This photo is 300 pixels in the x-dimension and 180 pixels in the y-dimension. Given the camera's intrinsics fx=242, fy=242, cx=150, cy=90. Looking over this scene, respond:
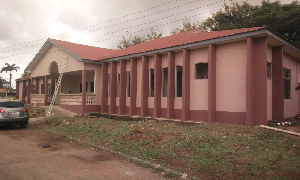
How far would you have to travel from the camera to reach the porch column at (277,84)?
466 inches

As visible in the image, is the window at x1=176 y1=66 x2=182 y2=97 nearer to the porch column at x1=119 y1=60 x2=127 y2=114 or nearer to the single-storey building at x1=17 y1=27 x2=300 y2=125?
the single-storey building at x1=17 y1=27 x2=300 y2=125

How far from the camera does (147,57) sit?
14945mm

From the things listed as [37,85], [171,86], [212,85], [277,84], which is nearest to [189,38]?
[171,86]

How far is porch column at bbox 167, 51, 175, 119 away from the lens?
13.1m

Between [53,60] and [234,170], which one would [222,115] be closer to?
[234,170]

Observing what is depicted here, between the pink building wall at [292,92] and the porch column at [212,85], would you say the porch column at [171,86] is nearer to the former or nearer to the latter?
the porch column at [212,85]

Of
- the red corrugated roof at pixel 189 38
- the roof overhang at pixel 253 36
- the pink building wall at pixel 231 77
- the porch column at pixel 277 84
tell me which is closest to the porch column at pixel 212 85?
the pink building wall at pixel 231 77

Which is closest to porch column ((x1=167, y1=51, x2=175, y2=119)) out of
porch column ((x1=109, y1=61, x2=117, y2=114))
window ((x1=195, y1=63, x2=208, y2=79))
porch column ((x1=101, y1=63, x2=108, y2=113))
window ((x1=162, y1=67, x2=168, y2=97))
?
window ((x1=162, y1=67, x2=168, y2=97))

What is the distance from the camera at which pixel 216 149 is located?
6.92 metres

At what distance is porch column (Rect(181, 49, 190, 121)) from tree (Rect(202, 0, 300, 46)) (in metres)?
12.2

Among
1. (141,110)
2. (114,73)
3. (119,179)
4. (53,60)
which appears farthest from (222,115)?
(53,60)

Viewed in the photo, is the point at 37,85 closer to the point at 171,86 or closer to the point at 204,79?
the point at 171,86

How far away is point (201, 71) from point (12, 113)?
10272mm

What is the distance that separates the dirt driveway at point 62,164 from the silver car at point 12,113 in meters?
3.80
